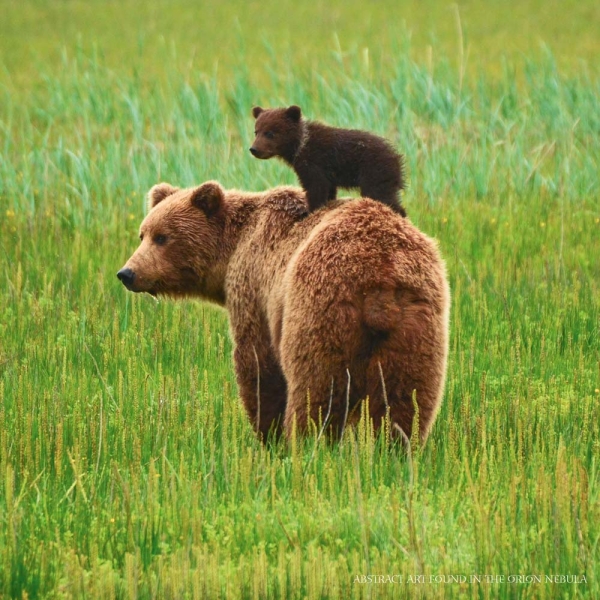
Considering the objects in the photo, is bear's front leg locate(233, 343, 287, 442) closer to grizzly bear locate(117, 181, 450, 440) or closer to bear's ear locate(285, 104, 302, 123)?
grizzly bear locate(117, 181, 450, 440)

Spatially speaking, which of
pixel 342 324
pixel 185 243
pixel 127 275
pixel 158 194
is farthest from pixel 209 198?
pixel 342 324

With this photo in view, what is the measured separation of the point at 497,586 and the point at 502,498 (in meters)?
0.70

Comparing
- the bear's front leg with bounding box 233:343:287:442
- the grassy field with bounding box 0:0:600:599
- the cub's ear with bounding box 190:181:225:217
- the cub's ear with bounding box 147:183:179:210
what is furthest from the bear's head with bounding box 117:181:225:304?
the bear's front leg with bounding box 233:343:287:442

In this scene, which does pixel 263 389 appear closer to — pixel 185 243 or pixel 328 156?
pixel 185 243

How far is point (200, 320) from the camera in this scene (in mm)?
7422

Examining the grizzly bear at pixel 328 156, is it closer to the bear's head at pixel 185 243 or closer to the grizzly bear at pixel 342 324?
the grizzly bear at pixel 342 324

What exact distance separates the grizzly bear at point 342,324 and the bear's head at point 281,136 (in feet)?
2.81

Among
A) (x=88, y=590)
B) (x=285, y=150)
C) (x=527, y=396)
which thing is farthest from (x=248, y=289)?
(x=88, y=590)

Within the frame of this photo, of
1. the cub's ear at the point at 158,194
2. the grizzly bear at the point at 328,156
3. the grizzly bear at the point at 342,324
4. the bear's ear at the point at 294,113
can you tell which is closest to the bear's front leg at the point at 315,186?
the grizzly bear at the point at 328,156

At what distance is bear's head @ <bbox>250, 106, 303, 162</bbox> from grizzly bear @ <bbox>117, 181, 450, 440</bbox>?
2.81 feet

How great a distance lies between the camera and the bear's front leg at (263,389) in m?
5.35

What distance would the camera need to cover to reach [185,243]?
5898mm

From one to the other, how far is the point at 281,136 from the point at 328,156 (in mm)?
445

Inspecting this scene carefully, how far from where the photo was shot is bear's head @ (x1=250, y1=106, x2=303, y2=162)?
20.5 feet
